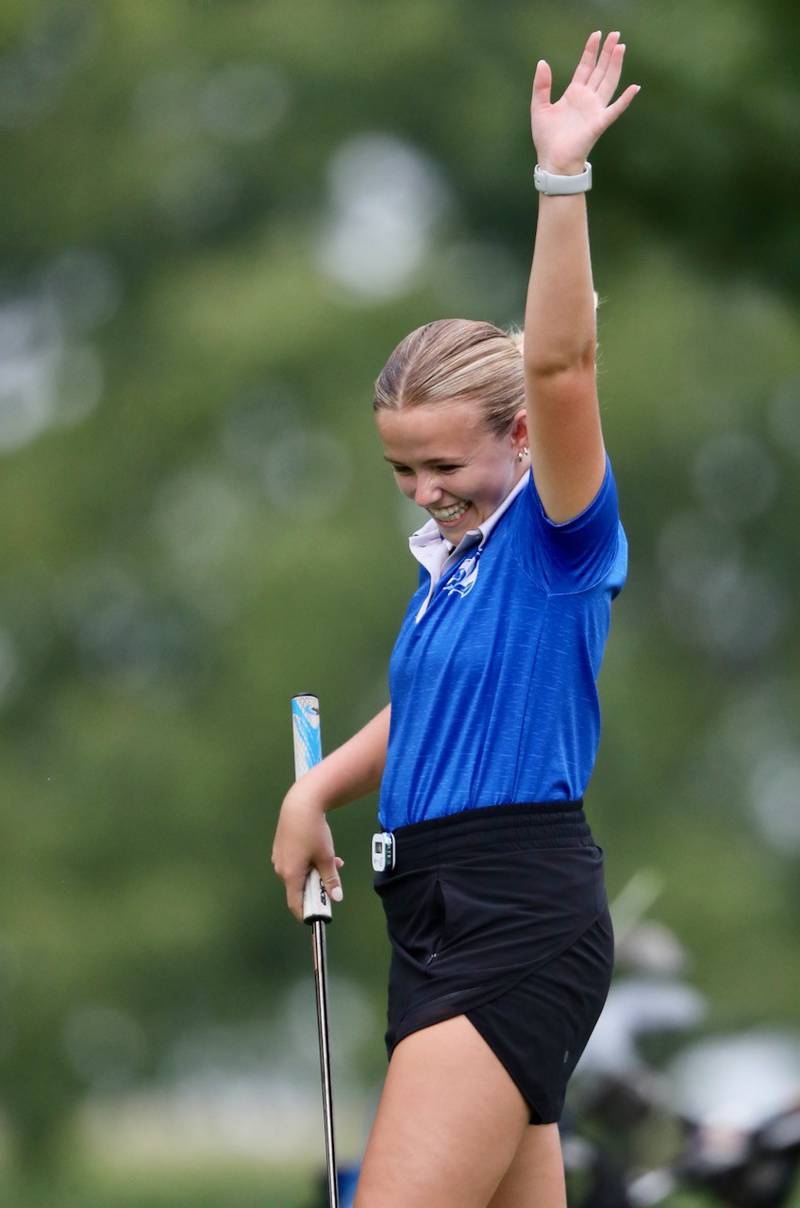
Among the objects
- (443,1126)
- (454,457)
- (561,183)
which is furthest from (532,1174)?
(561,183)

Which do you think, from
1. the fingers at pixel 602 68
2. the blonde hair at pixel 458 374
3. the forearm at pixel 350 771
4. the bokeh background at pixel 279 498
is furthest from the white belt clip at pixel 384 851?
the bokeh background at pixel 279 498

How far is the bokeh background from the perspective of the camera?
9.52ft

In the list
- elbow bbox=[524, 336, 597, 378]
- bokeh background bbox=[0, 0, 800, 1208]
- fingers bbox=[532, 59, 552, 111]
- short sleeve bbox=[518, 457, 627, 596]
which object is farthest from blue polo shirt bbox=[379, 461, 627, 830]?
bokeh background bbox=[0, 0, 800, 1208]

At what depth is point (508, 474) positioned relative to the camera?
1.77 m

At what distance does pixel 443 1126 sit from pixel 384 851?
300 mm

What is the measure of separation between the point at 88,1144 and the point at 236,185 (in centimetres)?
176

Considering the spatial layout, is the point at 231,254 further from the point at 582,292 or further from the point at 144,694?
the point at 582,292

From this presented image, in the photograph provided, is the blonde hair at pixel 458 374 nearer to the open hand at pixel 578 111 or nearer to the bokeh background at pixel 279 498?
the open hand at pixel 578 111

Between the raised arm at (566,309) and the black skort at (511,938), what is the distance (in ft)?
1.11

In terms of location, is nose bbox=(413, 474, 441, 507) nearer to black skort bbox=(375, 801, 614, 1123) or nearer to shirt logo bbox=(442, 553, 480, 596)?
shirt logo bbox=(442, 553, 480, 596)

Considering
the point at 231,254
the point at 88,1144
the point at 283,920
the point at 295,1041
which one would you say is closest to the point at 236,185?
the point at 231,254

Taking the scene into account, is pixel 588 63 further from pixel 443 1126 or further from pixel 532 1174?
pixel 532 1174

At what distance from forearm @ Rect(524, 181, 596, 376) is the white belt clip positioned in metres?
0.52

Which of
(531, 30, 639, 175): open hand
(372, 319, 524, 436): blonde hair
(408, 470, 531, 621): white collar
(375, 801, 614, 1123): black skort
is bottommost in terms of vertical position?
(375, 801, 614, 1123): black skort
